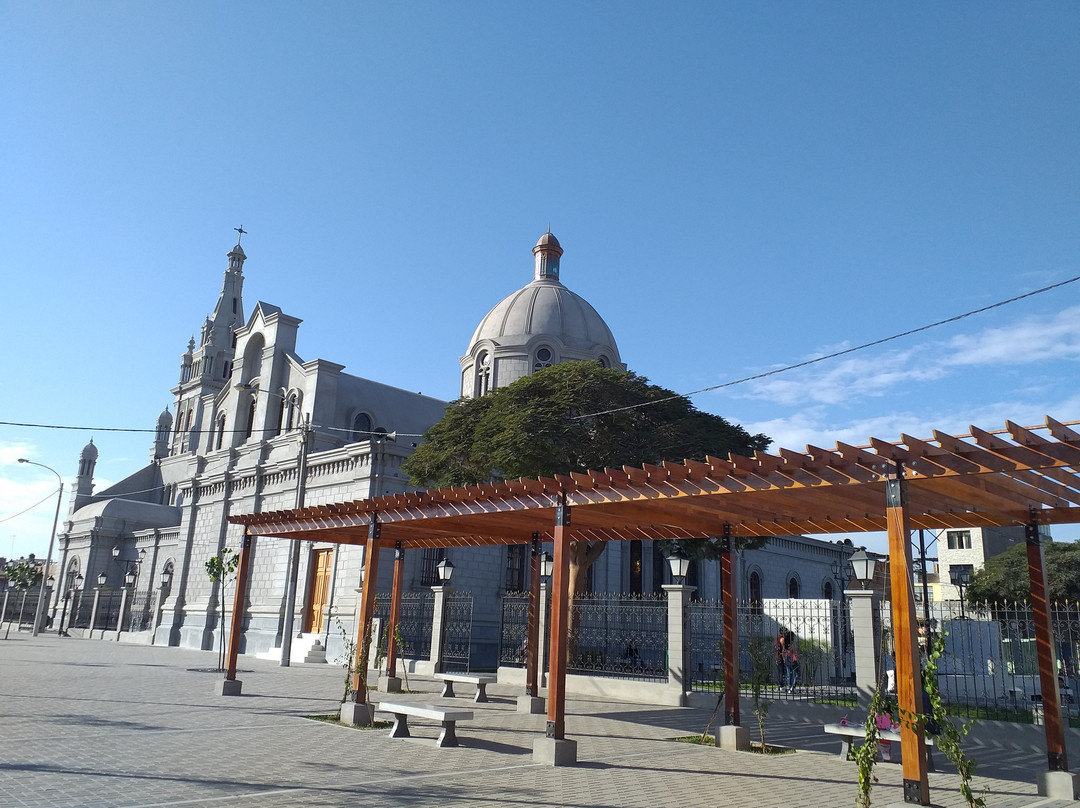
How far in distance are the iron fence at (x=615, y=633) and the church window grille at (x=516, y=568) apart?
520 centimetres

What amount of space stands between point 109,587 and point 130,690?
34.0m

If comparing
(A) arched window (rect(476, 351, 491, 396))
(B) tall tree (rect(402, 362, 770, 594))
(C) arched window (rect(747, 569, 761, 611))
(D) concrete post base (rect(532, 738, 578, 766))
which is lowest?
(D) concrete post base (rect(532, 738, 578, 766))

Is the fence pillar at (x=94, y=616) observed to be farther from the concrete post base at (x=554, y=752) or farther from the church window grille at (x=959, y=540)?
the church window grille at (x=959, y=540)

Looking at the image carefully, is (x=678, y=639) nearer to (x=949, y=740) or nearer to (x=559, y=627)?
(x=559, y=627)

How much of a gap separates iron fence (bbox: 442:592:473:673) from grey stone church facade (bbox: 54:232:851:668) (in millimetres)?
1574

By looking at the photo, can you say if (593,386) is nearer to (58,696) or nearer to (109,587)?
(58,696)

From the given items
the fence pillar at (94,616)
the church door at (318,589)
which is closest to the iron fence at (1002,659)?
the church door at (318,589)

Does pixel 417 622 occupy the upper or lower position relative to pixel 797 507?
lower

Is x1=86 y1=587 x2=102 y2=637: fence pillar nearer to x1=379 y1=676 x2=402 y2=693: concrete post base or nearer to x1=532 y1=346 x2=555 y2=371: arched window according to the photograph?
x1=532 y1=346 x2=555 y2=371: arched window

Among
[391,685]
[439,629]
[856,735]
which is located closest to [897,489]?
[856,735]

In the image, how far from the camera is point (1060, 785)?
898cm

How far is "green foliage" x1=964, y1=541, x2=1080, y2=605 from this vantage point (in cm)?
4331

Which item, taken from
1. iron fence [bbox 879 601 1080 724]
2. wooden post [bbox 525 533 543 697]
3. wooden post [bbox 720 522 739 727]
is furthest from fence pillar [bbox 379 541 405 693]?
A: iron fence [bbox 879 601 1080 724]

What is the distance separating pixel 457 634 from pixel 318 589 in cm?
656
